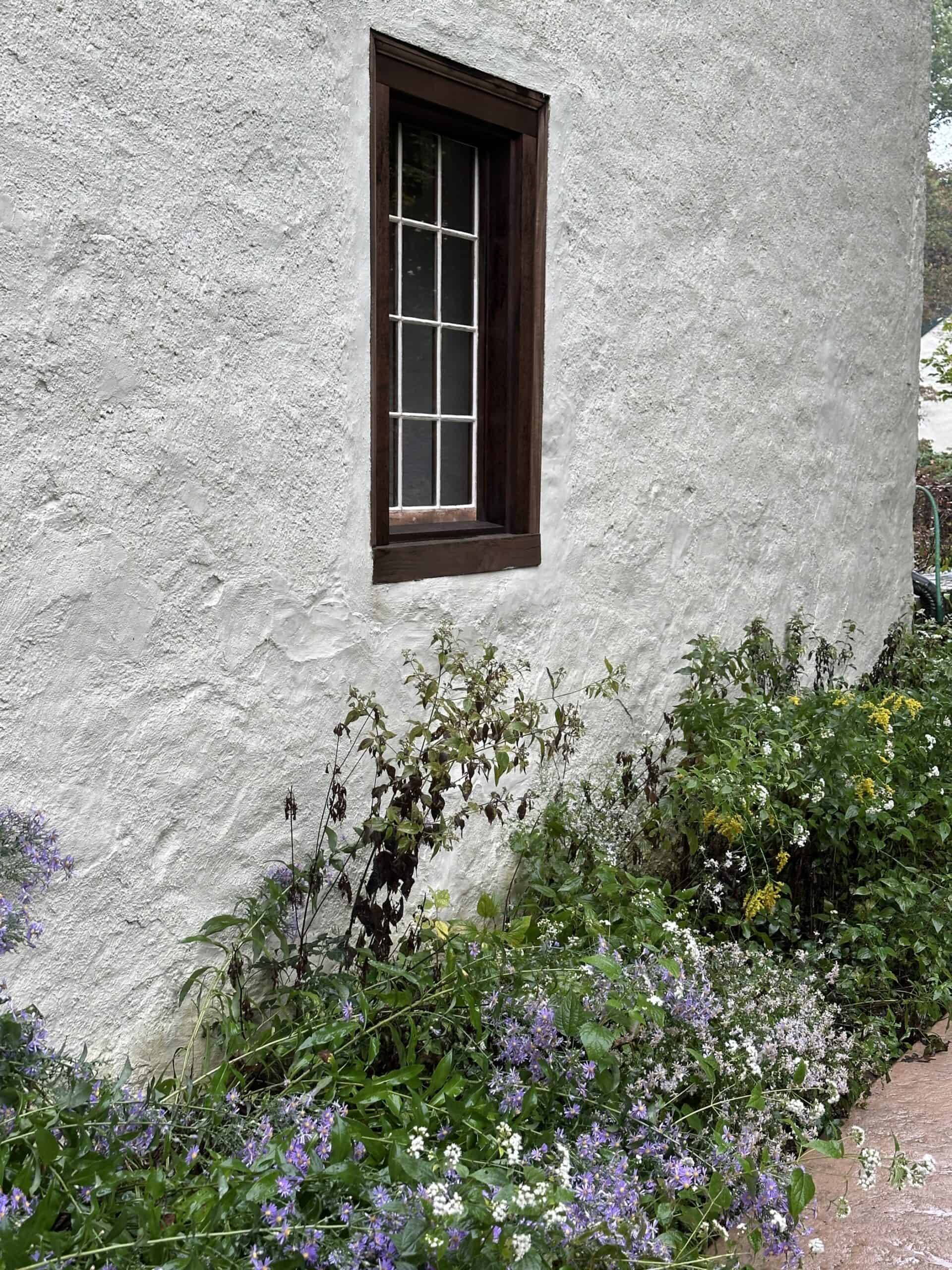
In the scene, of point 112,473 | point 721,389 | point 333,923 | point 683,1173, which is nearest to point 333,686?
point 333,923

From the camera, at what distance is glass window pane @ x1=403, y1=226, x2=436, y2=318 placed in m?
3.96

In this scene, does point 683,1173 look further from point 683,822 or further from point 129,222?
point 129,222

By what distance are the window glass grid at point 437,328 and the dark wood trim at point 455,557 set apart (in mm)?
247

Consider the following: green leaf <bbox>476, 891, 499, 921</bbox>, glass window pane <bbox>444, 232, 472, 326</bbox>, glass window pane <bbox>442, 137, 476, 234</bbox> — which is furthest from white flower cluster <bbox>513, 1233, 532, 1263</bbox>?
glass window pane <bbox>442, 137, 476, 234</bbox>

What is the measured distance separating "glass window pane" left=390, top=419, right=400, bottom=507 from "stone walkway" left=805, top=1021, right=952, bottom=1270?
2.27 metres

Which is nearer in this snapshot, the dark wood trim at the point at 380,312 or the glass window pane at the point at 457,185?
the dark wood trim at the point at 380,312

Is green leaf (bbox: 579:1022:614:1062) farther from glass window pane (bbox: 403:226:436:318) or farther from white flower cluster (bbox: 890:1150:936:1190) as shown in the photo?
glass window pane (bbox: 403:226:436:318)

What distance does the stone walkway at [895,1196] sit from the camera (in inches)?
112

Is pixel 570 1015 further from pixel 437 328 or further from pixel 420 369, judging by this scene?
pixel 437 328

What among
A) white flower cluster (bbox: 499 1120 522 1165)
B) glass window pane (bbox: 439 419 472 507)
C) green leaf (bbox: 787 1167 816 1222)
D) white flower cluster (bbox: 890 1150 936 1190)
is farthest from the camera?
glass window pane (bbox: 439 419 472 507)

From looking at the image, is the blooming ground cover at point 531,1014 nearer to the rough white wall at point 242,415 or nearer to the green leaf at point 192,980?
the green leaf at point 192,980

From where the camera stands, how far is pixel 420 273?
4016 mm

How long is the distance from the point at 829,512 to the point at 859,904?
2821 mm

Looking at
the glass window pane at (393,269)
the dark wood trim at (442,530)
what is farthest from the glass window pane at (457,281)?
the dark wood trim at (442,530)
